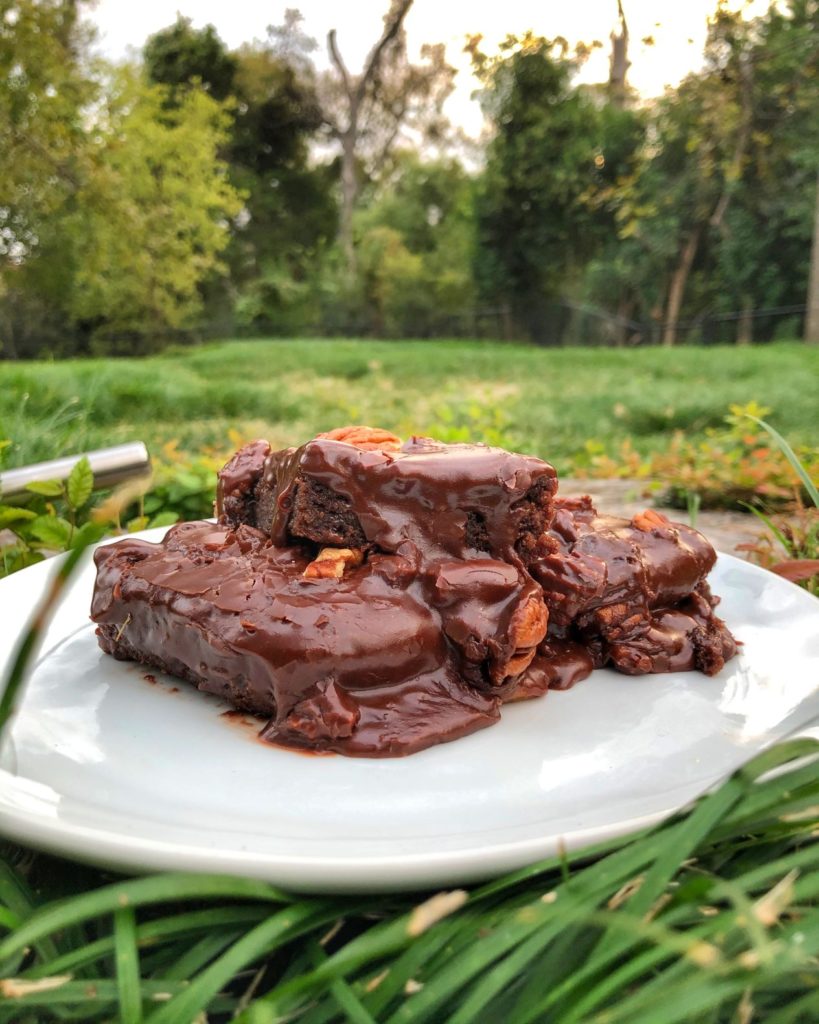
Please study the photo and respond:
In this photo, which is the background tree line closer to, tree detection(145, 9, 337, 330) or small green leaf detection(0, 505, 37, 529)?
tree detection(145, 9, 337, 330)

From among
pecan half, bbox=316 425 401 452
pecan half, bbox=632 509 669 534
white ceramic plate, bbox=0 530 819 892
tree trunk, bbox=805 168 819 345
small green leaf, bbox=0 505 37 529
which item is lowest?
white ceramic plate, bbox=0 530 819 892

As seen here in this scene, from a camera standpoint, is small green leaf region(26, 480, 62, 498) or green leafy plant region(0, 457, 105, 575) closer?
green leafy plant region(0, 457, 105, 575)

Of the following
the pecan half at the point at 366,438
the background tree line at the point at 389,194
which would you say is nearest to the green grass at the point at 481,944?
the pecan half at the point at 366,438

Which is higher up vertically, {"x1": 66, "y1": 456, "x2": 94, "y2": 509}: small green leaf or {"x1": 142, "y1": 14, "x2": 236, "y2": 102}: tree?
{"x1": 142, "y1": 14, "x2": 236, "y2": 102}: tree

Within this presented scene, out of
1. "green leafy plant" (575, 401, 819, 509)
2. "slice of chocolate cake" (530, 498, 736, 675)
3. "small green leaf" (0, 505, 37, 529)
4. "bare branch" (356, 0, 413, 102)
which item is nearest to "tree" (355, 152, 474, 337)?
"bare branch" (356, 0, 413, 102)

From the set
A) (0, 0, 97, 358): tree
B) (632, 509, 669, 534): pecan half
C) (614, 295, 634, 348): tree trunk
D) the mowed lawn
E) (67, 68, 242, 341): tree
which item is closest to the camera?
(632, 509, 669, 534): pecan half

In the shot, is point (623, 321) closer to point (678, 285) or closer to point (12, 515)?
point (678, 285)

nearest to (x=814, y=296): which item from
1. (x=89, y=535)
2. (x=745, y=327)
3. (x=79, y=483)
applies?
(x=745, y=327)

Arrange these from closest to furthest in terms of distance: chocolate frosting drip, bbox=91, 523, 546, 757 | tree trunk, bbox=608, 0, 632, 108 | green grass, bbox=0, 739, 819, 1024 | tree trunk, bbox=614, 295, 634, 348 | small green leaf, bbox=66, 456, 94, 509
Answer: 1. green grass, bbox=0, 739, 819, 1024
2. chocolate frosting drip, bbox=91, 523, 546, 757
3. small green leaf, bbox=66, 456, 94, 509
4. tree trunk, bbox=608, 0, 632, 108
5. tree trunk, bbox=614, 295, 634, 348

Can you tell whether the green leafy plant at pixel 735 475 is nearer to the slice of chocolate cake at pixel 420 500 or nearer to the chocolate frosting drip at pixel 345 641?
the slice of chocolate cake at pixel 420 500
